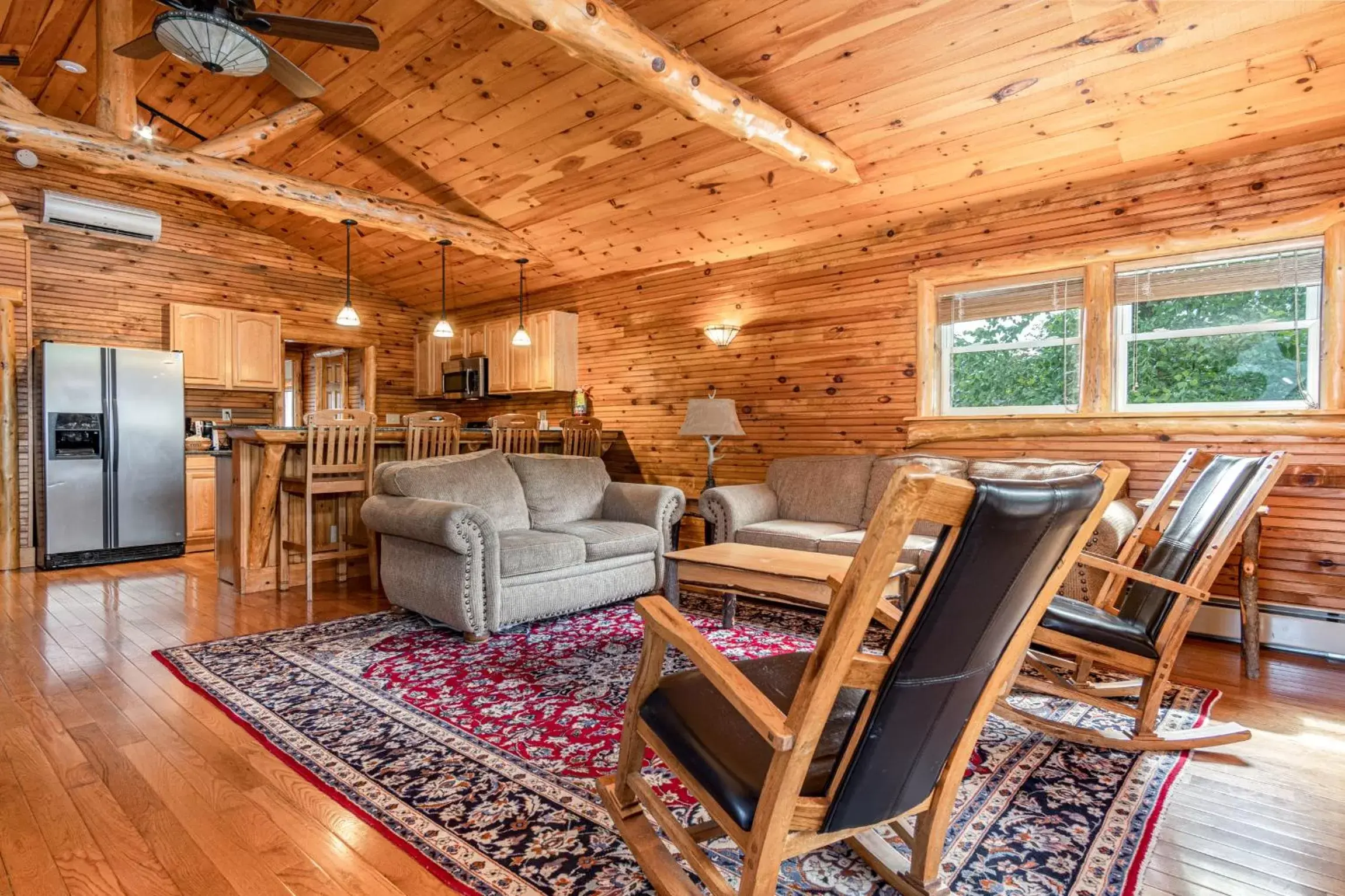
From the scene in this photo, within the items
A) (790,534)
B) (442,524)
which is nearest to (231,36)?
(442,524)

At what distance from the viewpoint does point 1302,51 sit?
2.94m

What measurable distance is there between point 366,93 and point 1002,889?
5.38m

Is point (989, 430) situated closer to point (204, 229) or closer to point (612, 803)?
point (612, 803)

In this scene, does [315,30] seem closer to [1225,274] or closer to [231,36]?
[231,36]

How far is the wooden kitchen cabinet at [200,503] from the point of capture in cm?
616

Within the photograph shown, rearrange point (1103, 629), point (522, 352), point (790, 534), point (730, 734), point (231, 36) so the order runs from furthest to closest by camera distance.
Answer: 1. point (522, 352)
2. point (790, 534)
3. point (231, 36)
4. point (1103, 629)
5. point (730, 734)

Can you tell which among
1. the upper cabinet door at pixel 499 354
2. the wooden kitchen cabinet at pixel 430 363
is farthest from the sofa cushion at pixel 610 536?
the wooden kitchen cabinet at pixel 430 363

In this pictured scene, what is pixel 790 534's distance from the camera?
14.1ft

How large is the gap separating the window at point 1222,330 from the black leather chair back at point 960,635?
340cm

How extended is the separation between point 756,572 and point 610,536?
1158 millimetres

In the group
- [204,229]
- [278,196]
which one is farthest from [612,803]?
[204,229]

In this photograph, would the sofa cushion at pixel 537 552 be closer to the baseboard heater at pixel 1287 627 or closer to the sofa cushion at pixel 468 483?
the sofa cushion at pixel 468 483

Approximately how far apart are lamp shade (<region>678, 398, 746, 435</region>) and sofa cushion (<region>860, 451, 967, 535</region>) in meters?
1.04

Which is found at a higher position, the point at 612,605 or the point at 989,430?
the point at 989,430
